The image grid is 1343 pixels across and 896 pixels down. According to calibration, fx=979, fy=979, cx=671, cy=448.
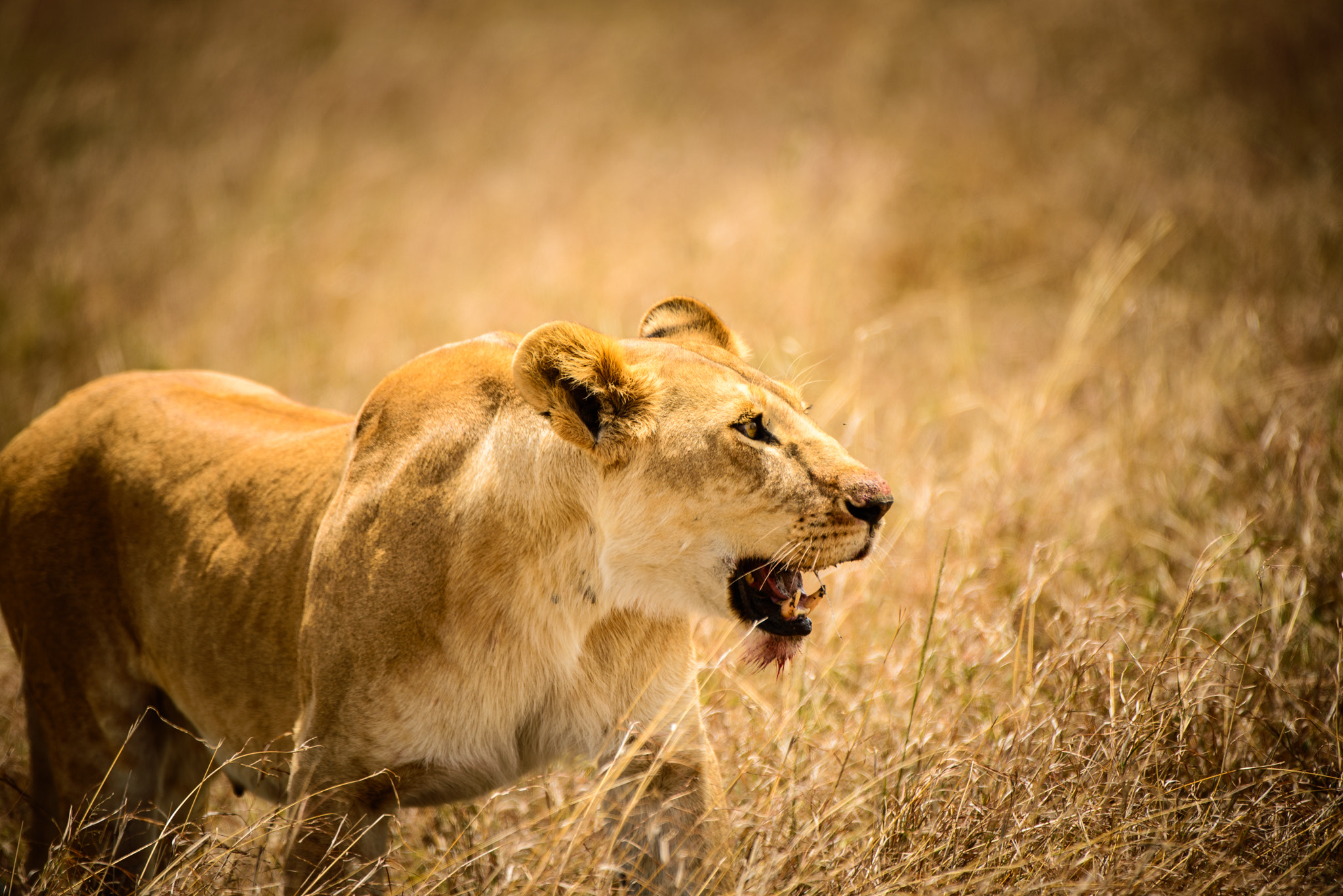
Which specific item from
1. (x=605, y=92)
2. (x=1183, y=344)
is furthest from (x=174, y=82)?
(x=1183, y=344)

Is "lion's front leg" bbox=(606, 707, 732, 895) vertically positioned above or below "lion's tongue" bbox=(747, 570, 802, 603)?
below

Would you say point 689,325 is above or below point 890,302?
above

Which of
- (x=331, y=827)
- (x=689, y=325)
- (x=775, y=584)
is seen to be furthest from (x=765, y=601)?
(x=331, y=827)

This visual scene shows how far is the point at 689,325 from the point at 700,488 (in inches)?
24.6

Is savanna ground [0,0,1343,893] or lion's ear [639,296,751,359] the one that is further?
Result: lion's ear [639,296,751,359]

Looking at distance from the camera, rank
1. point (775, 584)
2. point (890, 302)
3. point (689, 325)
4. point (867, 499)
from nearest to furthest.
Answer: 1. point (867, 499)
2. point (775, 584)
3. point (689, 325)
4. point (890, 302)

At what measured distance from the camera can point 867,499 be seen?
6.65 ft

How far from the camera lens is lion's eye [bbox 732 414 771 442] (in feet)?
6.89

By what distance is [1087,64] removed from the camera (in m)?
10.8

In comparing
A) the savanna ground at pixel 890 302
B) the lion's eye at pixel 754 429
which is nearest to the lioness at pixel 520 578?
the lion's eye at pixel 754 429

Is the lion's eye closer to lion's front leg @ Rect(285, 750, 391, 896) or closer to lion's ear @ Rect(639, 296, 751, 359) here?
lion's ear @ Rect(639, 296, 751, 359)

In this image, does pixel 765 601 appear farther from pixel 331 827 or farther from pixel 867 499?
pixel 331 827

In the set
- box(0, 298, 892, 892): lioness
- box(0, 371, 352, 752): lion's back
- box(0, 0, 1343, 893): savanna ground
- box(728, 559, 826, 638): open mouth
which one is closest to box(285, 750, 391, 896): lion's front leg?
box(0, 298, 892, 892): lioness

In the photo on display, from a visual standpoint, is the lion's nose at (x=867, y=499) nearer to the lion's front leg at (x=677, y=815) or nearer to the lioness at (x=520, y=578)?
the lioness at (x=520, y=578)
